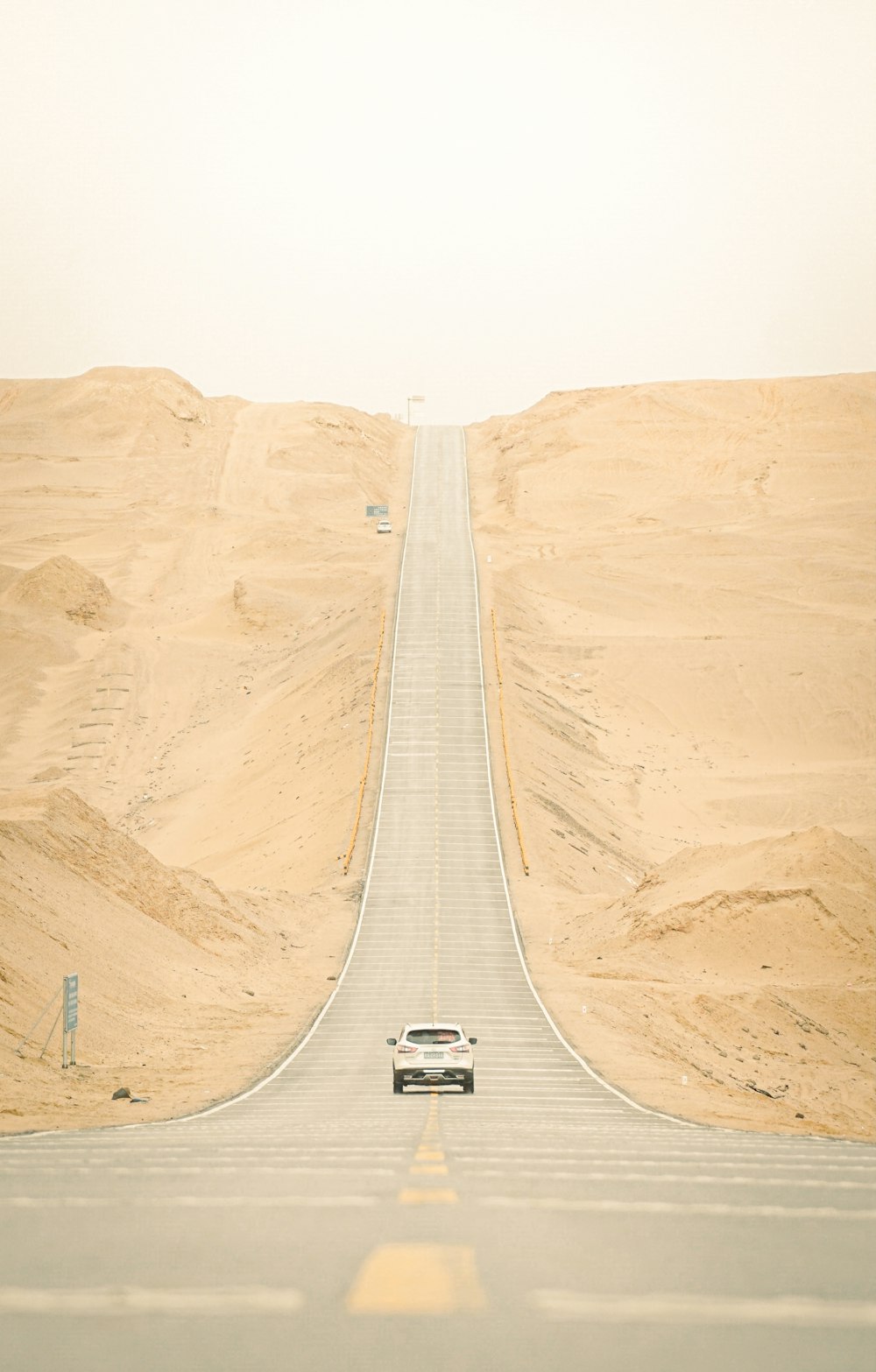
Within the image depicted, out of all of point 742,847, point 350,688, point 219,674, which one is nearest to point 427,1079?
point 742,847

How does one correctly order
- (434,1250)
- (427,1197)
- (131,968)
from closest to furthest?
1. (434,1250)
2. (427,1197)
3. (131,968)

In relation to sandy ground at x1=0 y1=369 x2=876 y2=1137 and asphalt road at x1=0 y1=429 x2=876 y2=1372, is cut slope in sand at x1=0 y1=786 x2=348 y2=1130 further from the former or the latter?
asphalt road at x1=0 y1=429 x2=876 y2=1372

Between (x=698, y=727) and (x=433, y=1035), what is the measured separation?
52.4 metres

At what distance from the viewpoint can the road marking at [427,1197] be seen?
7.85 meters

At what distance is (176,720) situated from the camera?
74688 mm

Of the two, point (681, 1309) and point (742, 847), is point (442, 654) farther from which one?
point (681, 1309)

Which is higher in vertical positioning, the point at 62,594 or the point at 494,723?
the point at 62,594

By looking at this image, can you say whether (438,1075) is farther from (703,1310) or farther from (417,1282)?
(703,1310)

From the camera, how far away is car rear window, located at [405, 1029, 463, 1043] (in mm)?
22672

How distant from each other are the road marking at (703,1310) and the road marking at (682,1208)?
1.60 meters

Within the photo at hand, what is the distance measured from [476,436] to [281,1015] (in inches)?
4110

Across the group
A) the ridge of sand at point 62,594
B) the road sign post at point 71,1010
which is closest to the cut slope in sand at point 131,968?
the road sign post at point 71,1010

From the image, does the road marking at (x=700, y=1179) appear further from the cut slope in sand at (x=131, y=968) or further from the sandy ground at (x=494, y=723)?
the sandy ground at (x=494, y=723)

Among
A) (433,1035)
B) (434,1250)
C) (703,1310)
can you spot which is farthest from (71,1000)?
(703,1310)
